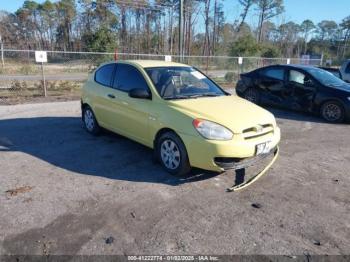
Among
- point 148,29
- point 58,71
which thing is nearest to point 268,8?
point 148,29

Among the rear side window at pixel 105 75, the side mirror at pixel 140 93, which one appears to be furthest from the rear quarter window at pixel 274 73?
the side mirror at pixel 140 93

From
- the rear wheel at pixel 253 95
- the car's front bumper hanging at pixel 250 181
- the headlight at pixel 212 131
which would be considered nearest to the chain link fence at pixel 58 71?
the rear wheel at pixel 253 95

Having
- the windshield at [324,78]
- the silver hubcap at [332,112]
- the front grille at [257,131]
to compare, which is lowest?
the silver hubcap at [332,112]

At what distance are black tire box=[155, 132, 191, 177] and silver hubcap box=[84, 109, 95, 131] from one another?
240 cm

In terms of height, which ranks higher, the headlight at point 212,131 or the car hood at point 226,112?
the car hood at point 226,112

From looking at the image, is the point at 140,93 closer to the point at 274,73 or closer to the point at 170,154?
the point at 170,154

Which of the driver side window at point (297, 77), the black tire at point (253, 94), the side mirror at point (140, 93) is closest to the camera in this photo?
the side mirror at point (140, 93)

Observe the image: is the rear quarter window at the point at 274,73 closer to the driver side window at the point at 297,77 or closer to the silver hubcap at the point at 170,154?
the driver side window at the point at 297,77

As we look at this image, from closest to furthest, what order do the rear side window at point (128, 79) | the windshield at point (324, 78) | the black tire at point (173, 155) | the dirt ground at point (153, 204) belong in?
the dirt ground at point (153, 204) → the black tire at point (173, 155) → the rear side window at point (128, 79) → the windshield at point (324, 78)

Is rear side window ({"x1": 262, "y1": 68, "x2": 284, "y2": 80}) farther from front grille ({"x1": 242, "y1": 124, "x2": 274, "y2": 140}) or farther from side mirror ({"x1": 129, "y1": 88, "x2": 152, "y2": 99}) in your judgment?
side mirror ({"x1": 129, "y1": 88, "x2": 152, "y2": 99})

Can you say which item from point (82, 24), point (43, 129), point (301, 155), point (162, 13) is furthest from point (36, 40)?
point (301, 155)

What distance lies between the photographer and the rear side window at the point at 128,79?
216 inches

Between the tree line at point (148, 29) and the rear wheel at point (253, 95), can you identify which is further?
the tree line at point (148, 29)

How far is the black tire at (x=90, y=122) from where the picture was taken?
6.86 meters
